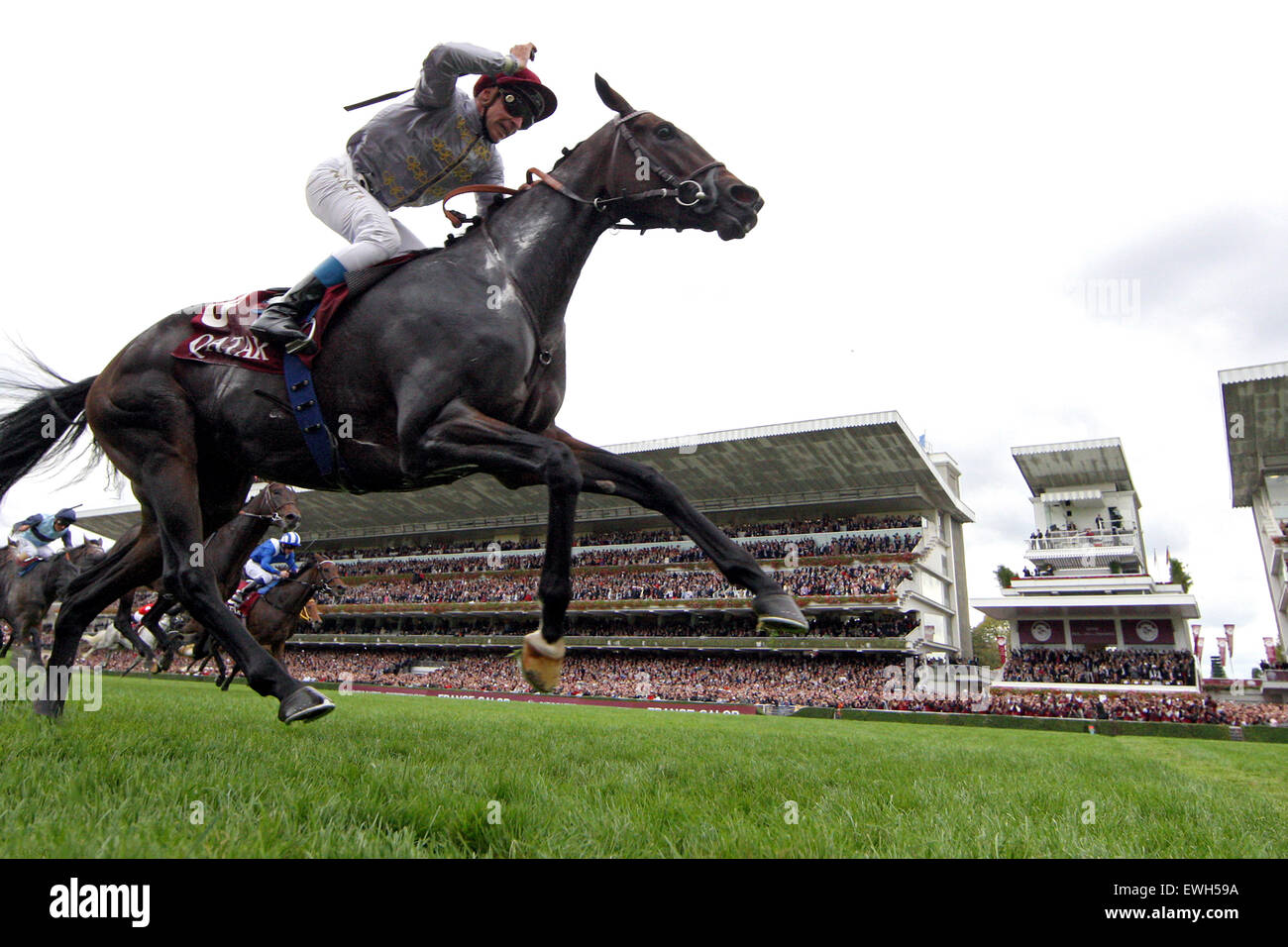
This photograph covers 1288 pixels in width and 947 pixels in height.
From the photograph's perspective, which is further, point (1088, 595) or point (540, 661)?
point (1088, 595)

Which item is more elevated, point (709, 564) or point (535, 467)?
point (709, 564)

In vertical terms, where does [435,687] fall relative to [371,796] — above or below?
below

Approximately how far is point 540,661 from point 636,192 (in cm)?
278

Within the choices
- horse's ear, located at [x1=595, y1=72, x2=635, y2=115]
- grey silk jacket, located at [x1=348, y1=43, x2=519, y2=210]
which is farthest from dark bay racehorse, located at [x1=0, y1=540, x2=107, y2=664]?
horse's ear, located at [x1=595, y1=72, x2=635, y2=115]

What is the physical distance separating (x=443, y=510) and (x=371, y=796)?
52.8 metres

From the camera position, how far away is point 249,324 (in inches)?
181

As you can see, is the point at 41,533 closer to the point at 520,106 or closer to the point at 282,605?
the point at 282,605

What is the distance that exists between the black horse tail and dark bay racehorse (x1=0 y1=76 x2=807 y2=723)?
0.98 m

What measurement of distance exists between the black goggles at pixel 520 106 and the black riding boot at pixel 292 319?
5.30ft

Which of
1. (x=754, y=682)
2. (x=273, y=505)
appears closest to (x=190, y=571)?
(x=273, y=505)

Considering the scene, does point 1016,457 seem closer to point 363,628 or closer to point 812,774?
point 363,628
